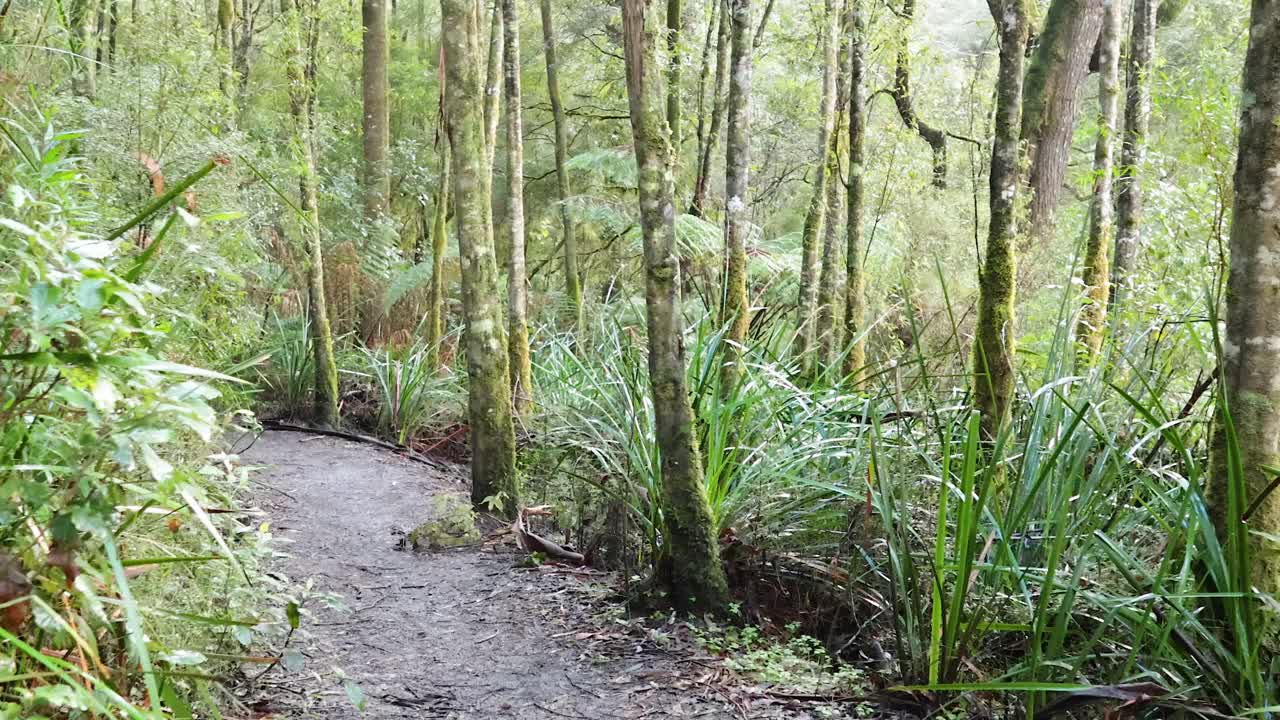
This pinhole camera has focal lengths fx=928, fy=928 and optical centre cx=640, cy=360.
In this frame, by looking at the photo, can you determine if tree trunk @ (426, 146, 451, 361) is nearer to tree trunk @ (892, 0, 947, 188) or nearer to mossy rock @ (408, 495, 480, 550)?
mossy rock @ (408, 495, 480, 550)

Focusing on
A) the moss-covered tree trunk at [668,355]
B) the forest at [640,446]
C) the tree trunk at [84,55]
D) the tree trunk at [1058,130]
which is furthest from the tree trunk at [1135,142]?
the tree trunk at [84,55]

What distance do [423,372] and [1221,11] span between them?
47.9 ft

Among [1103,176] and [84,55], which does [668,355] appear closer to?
[1103,176]

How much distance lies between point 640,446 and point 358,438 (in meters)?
5.71

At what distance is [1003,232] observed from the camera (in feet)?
13.9

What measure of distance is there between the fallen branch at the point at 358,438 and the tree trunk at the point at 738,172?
4.19 m

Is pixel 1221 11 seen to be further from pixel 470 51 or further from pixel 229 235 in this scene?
pixel 229 235

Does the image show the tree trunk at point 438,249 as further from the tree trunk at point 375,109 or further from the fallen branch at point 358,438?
the tree trunk at point 375,109

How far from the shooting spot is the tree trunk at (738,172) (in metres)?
6.16

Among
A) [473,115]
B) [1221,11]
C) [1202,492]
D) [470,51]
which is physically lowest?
[1202,492]

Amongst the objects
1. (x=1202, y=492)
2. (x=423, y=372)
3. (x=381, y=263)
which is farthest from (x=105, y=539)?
(x=381, y=263)

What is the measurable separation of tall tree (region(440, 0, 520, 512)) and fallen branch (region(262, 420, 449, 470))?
2813 mm

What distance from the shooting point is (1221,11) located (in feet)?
51.2

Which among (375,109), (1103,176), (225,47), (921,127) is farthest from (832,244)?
(921,127)
